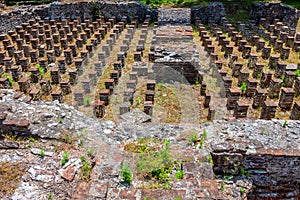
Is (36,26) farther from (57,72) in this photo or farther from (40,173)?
(40,173)

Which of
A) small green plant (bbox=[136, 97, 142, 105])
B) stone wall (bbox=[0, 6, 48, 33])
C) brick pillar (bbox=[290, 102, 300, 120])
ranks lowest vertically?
small green plant (bbox=[136, 97, 142, 105])

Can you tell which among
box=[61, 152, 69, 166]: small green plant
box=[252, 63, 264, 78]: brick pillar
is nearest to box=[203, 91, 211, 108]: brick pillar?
box=[252, 63, 264, 78]: brick pillar

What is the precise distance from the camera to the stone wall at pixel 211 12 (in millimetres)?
15922

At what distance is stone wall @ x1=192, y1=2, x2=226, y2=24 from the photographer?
52.2 feet

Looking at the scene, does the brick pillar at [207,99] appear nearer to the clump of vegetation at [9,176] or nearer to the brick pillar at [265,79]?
the brick pillar at [265,79]

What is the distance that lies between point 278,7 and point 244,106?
11107 millimetres

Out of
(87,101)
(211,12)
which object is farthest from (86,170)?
(211,12)

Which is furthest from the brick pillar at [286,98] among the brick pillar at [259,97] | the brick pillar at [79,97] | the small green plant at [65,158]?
the small green plant at [65,158]

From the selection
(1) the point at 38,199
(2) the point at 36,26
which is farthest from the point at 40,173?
(2) the point at 36,26

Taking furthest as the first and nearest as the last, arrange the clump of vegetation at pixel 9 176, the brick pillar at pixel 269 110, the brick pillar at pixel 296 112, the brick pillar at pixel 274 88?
the brick pillar at pixel 274 88 < the brick pillar at pixel 269 110 < the brick pillar at pixel 296 112 < the clump of vegetation at pixel 9 176

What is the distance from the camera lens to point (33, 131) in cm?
572

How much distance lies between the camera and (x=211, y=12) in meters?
16.0

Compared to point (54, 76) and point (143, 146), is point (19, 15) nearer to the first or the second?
point (54, 76)

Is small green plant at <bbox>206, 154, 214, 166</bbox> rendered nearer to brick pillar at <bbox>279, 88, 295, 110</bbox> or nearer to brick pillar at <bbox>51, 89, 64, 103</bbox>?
brick pillar at <bbox>279, 88, 295, 110</bbox>
